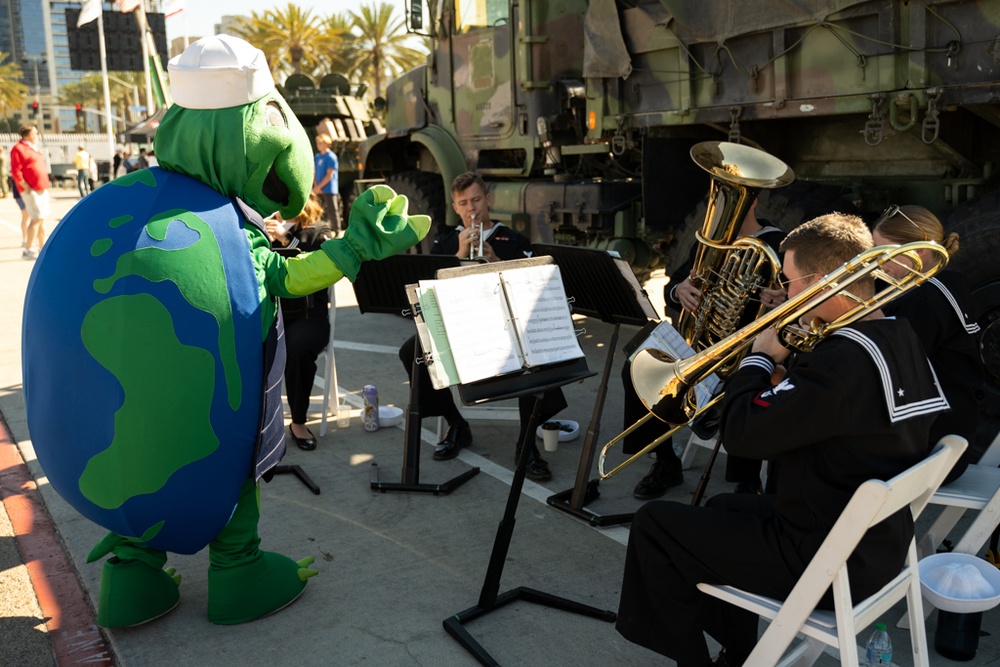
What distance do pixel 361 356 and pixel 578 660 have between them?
15.2 ft

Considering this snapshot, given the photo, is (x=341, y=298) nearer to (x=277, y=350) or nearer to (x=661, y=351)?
(x=277, y=350)

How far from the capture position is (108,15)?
30750 millimetres

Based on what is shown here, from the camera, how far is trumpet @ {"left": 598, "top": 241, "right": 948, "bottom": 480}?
2555 mm

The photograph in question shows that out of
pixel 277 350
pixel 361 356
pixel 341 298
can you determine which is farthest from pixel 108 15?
pixel 277 350

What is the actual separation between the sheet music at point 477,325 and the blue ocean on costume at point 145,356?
26.5 inches

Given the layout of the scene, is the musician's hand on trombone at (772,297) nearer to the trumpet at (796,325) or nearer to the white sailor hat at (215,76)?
the trumpet at (796,325)

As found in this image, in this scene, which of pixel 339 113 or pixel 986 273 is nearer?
pixel 986 273

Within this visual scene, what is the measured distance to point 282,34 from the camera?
1323 inches

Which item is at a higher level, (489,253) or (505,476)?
(489,253)

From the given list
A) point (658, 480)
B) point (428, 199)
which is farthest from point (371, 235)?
point (428, 199)

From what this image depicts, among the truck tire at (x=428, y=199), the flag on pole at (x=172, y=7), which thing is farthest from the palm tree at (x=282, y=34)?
the truck tire at (x=428, y=199)

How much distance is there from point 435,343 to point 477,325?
0.16 metres

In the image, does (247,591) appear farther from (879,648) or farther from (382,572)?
(879,648)

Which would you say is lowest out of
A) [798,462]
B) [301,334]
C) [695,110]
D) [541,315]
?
[301,334]
